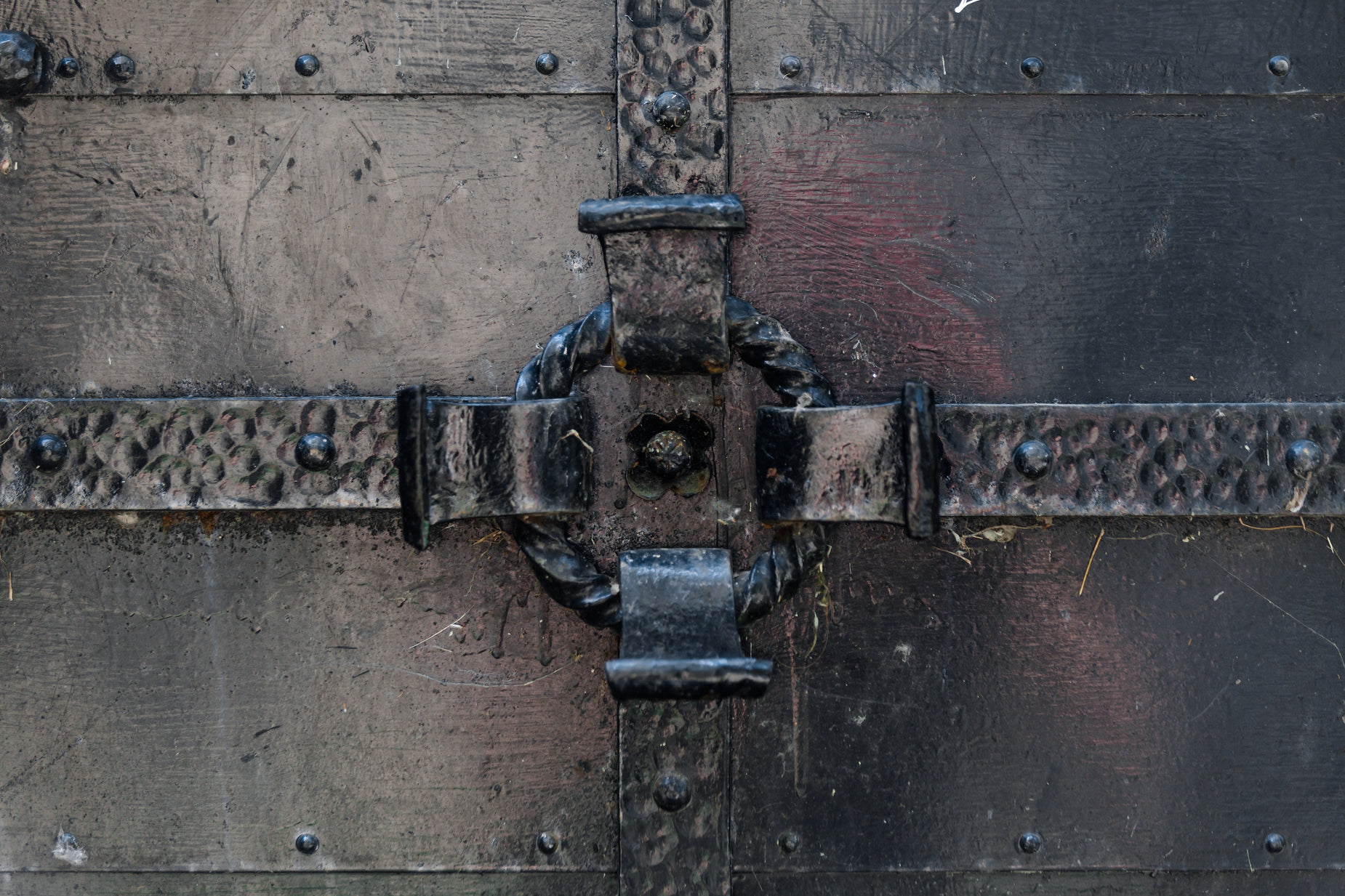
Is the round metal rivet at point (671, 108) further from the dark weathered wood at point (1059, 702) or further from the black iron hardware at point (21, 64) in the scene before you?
the black iron hardware at point (21, 64)

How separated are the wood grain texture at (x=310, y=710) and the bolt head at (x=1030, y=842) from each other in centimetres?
41

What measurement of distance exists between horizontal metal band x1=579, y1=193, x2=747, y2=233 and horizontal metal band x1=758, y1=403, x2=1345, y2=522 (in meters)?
0.18

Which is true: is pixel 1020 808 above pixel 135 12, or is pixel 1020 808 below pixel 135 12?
below

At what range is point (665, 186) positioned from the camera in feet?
2.85

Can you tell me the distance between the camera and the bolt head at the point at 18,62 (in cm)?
88

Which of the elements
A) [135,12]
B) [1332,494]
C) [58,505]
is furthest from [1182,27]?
[58,505]

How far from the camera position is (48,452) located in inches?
33.6

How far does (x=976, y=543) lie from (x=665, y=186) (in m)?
0.47

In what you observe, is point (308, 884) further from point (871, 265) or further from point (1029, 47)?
point (1029, 47)

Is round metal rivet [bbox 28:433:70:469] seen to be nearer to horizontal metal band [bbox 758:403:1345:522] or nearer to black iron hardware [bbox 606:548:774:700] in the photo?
black iron hardware [bbox 606:548:774:700]

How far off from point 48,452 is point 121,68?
385 mm

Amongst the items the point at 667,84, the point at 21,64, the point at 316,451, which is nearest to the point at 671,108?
the point at 667,84

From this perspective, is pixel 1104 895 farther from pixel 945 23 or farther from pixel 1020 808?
pixel 945 23

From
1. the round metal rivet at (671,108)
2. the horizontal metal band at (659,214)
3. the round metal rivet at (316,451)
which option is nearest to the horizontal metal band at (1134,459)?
the horizontal metal band at (659,214)
